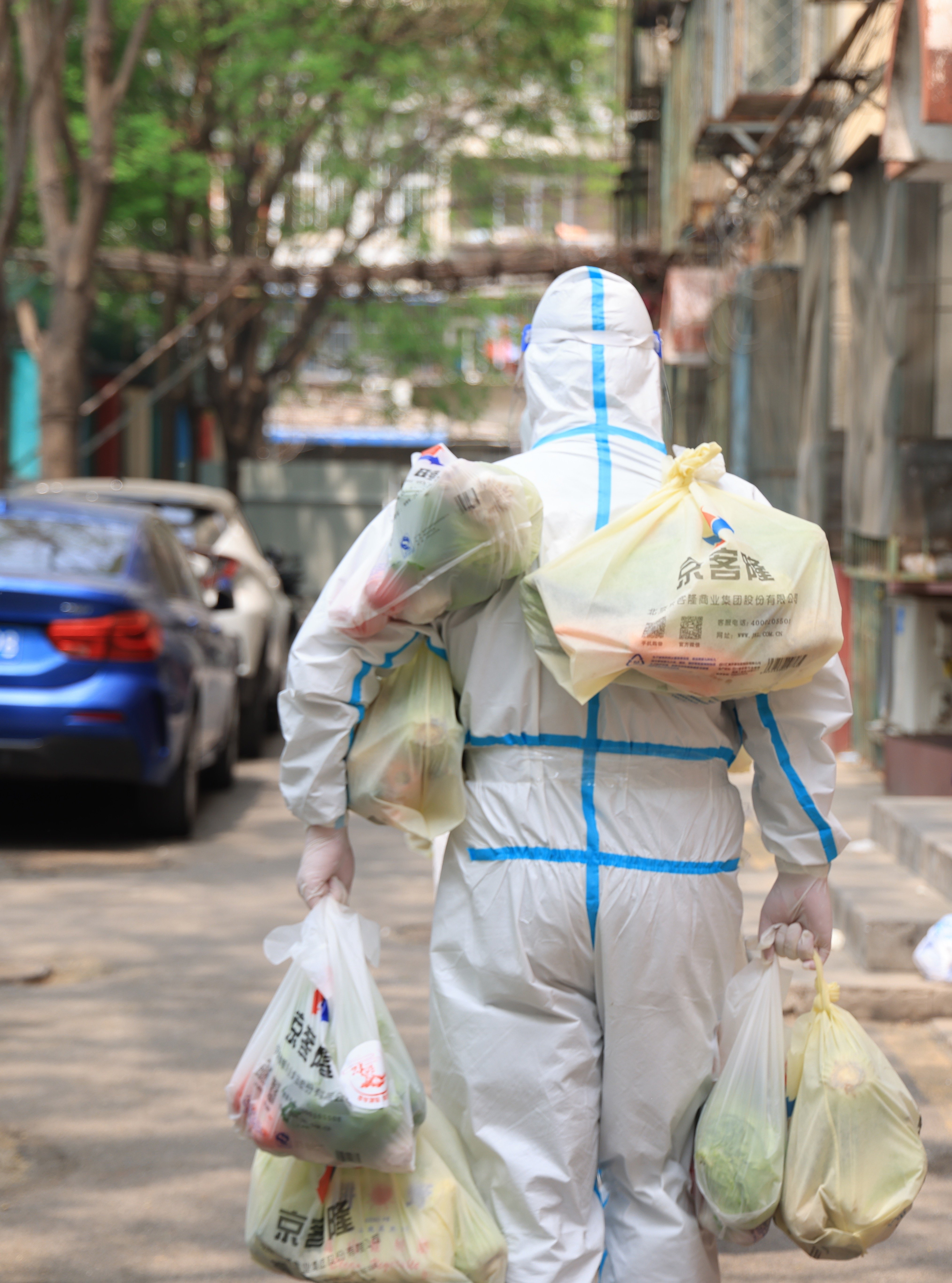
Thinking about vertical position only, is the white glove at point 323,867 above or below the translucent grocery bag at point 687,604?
below

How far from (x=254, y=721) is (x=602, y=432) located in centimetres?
889

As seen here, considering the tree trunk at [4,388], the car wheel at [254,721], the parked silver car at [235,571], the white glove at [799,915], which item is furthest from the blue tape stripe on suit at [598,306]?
the tree trunk at [4,388]

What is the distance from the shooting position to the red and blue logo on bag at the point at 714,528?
251 cm

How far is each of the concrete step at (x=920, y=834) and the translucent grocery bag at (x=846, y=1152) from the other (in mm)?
3360

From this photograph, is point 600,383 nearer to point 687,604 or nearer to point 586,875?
point 687,604

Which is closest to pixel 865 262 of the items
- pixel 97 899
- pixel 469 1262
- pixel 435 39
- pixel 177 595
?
pixel 177 595

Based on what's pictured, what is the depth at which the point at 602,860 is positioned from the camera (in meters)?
2.56

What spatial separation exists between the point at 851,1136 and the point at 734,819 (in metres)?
0.56

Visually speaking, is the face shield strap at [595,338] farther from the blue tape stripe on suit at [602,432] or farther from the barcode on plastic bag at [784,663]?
the barcode on plastic bag at [784,663]

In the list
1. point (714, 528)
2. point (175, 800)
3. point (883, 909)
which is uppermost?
point (714, 528)

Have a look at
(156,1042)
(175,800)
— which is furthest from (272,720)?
(156,1042)

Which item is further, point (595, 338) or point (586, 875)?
point (595, 338)

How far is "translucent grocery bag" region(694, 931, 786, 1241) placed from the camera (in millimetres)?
2557

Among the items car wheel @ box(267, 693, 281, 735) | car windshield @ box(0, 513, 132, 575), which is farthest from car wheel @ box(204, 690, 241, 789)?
car wheel @ box(267, 693, 281, 735)
